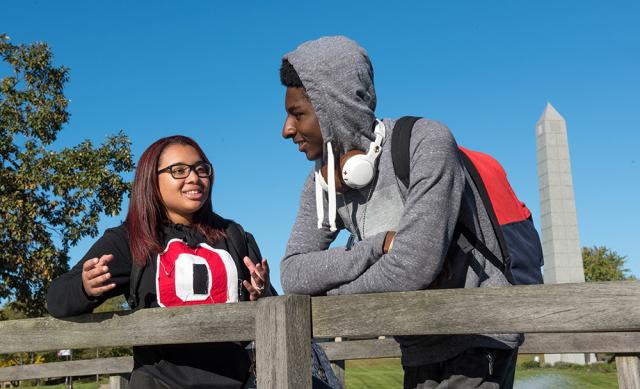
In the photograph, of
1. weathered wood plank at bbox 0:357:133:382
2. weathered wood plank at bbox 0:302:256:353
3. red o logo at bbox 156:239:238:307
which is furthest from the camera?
weathered wood plank at bbox 0:357:133:382

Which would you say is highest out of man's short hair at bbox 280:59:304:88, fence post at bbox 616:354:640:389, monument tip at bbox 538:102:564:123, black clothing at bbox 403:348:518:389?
monument tip at bbox 538:102:564:123

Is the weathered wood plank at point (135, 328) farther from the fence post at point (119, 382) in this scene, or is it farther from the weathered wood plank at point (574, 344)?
the fence post at point (119, 382)

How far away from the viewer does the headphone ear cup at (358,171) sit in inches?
102

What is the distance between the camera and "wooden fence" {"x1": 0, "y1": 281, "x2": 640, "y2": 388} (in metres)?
2.11

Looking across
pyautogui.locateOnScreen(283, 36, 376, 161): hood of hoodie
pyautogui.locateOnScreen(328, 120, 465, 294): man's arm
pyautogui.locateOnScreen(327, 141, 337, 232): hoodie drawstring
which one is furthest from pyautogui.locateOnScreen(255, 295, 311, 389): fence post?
pyautogui.locateOnScreen(283, 36, 376, 161): hood of hoodie

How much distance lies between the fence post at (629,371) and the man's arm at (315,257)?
3450mm

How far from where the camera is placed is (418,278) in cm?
241

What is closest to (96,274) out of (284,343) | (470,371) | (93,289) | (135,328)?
(93,289)

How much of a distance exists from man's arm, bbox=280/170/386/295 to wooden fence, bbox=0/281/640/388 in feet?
0.35

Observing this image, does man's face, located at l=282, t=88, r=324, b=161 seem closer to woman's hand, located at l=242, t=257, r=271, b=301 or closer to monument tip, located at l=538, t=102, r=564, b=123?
woman's hand, located at l=242, t=257, r=271, b=301

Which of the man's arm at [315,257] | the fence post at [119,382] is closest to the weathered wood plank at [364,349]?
the fence post at [119,382]

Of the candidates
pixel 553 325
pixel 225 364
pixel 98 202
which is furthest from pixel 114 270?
pixel 98 202

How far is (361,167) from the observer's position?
259 centimetres

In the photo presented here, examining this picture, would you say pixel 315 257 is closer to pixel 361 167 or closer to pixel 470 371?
pixel 361 167
